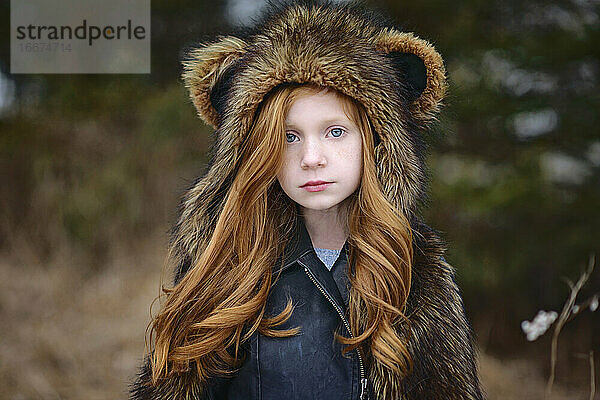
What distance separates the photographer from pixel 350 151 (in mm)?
1088

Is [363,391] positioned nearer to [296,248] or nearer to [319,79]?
[296,248]

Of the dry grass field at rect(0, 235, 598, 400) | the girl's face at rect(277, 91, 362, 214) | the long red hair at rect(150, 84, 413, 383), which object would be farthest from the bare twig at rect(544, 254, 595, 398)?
the girl's face at rect(277, 91, 362, 214)

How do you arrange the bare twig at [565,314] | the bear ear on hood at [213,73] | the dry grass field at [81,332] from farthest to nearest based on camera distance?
the dry grass field at [81,332]
the bare twig at [565,314]
the bear ear on hood at [213,73]

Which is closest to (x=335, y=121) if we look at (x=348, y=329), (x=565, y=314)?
(x=348, y=329)

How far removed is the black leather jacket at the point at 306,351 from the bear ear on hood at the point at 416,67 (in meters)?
0.33

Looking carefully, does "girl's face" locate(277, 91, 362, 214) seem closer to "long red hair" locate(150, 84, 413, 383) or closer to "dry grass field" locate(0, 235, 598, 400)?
"long red hair" locate(150, 84, 413, 383)

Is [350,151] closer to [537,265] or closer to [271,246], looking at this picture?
[271,246]

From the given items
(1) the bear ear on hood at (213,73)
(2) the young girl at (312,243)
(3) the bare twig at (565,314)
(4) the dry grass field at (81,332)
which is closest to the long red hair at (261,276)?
(2) the young girl at (312,243)

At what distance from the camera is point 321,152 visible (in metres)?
1.07

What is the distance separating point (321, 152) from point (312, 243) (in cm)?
19

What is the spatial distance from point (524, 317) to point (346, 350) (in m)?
1.44

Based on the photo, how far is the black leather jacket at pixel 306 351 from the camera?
1092 millimetres

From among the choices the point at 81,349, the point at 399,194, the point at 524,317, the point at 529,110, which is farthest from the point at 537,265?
the point at 81,349

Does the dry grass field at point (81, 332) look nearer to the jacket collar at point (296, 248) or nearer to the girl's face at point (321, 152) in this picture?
the jacket collar at point (296, 248)
